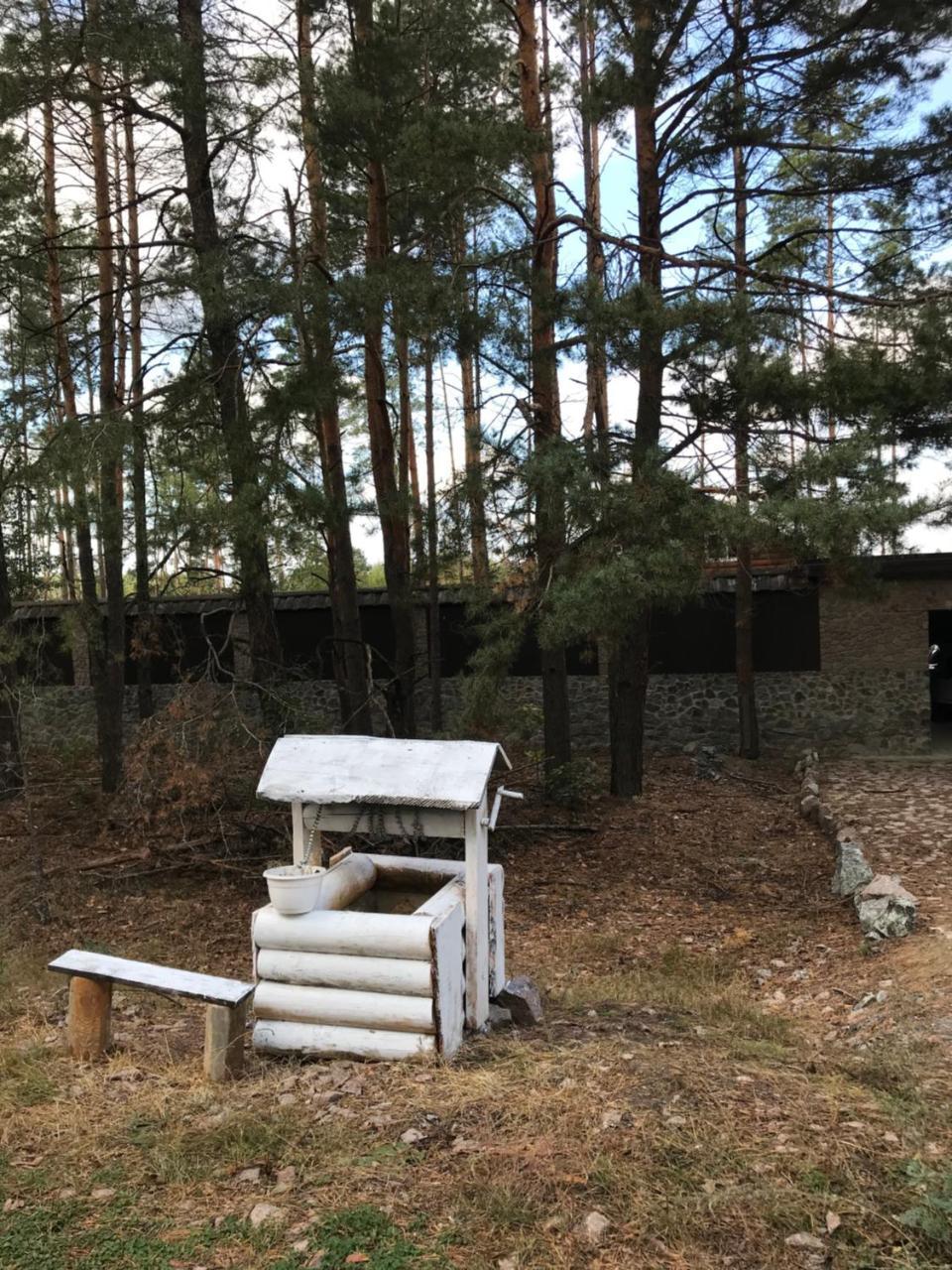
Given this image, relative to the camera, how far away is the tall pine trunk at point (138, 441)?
8656mm

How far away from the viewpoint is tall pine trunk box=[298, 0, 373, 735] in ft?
27.4

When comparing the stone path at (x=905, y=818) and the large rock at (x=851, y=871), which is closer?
the stone path at (x=905, y=818)

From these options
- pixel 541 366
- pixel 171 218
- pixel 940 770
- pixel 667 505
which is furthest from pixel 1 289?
pixel 940 770

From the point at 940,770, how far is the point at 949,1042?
9.69 metres

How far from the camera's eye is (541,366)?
9781 millimetres

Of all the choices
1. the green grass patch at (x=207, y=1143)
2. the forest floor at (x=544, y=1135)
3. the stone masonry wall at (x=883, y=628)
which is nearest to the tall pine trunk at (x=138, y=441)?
the forest floor at (x=544, y=1135)

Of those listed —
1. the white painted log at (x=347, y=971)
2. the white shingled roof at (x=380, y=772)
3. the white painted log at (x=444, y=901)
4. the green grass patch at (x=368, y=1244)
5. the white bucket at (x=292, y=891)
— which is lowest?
the green grass patch at (x=368, y=1244)

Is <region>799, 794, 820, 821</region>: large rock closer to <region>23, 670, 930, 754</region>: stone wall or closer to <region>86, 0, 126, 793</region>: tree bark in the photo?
<region>23, 670, 930, 754</region>: stone wall

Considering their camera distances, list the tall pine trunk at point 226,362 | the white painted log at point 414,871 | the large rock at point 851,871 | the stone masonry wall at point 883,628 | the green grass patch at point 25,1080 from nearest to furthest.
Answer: the green grass patch at point 25,1080, the white painted log at point 414,871, the large rock at point 851,871, the tall pine trunk at point 226,362, the stone masonry wall at point 883,628

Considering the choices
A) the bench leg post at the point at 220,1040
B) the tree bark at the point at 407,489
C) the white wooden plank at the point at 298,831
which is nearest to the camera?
the bench leg post at the point at 220,1040

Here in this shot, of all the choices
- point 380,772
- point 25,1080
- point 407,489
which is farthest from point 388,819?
point 407,489

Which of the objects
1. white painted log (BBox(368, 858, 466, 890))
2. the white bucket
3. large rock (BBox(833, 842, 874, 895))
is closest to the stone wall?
large rock (BBox(833, 842, 874, 895))

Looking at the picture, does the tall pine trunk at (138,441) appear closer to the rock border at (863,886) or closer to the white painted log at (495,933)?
the white painted log at (495,933)

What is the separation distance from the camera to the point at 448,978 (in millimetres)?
4254
